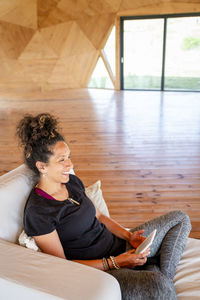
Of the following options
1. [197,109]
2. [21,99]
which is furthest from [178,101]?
[21,99]

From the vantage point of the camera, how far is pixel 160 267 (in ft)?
4.88

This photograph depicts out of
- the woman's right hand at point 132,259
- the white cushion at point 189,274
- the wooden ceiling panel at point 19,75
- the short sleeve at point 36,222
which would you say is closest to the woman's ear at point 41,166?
the short sleeve at point 36,222

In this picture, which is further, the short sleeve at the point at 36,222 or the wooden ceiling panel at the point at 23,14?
the wooden ceiling panel at the point at 23,14

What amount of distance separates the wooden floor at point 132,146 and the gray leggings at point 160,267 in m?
0.85

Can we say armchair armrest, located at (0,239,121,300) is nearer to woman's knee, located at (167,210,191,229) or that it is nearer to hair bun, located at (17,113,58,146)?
hair bun, located at (17,113,58,146)

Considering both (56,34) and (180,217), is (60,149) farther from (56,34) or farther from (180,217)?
(56,34)

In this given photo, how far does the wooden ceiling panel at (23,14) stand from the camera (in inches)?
335

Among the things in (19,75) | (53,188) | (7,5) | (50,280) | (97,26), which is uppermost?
(7,5)

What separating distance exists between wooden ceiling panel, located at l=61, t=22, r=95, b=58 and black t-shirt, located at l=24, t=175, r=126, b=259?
8317 millimetres

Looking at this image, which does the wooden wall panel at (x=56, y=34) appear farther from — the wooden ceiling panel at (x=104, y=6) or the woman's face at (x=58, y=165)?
the woman's face at (x=58, y=165)

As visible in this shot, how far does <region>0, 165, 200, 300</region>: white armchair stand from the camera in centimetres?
98

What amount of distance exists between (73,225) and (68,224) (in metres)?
0.03

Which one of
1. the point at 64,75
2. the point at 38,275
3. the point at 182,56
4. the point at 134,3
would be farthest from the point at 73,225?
the point at 64,75

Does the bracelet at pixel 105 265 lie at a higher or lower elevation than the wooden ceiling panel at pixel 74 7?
lower
